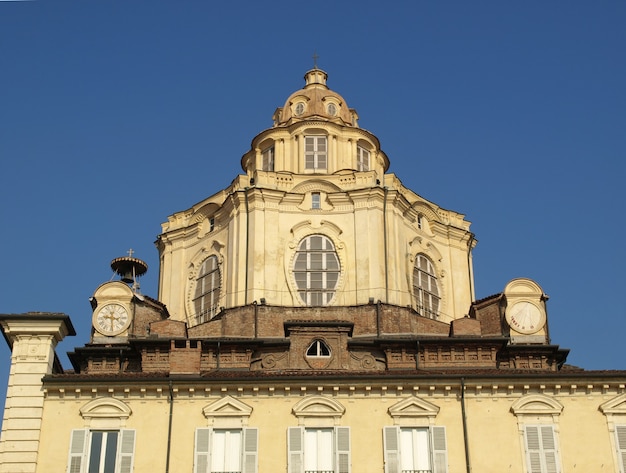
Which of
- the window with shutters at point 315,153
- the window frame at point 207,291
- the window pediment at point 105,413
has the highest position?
the window with shutters at point 315,153

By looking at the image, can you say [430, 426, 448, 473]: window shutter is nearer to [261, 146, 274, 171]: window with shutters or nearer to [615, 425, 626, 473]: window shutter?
[615, 425, 626, 473]: window shutter

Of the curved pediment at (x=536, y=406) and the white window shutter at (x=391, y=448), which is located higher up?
the curved pediment at (x=536, y=406)

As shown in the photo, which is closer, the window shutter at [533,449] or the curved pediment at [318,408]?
the window shutter at [533,449]

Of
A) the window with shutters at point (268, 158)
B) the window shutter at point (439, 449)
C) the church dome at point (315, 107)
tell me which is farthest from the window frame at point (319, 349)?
the church dome at point (315, 107)

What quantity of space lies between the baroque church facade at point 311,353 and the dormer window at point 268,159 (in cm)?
17

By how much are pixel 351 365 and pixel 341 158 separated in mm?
19306

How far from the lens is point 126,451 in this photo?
4072cm

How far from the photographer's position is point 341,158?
6366cm

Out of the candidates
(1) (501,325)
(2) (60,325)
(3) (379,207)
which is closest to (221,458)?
(2) (60,325)

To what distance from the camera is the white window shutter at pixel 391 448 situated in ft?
133

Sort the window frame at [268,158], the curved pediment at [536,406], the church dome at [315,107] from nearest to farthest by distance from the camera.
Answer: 1. the curved pediment at [536,406]
2. the window frame at [268,158]
3. the church dome at [315,107]

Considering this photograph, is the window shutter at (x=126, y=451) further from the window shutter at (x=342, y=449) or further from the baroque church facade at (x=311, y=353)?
the window shutter at (x=342, y=449)

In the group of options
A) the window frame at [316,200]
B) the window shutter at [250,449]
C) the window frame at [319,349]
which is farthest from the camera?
the window frame at [316,200]

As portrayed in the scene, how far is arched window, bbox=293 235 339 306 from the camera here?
5709cm
